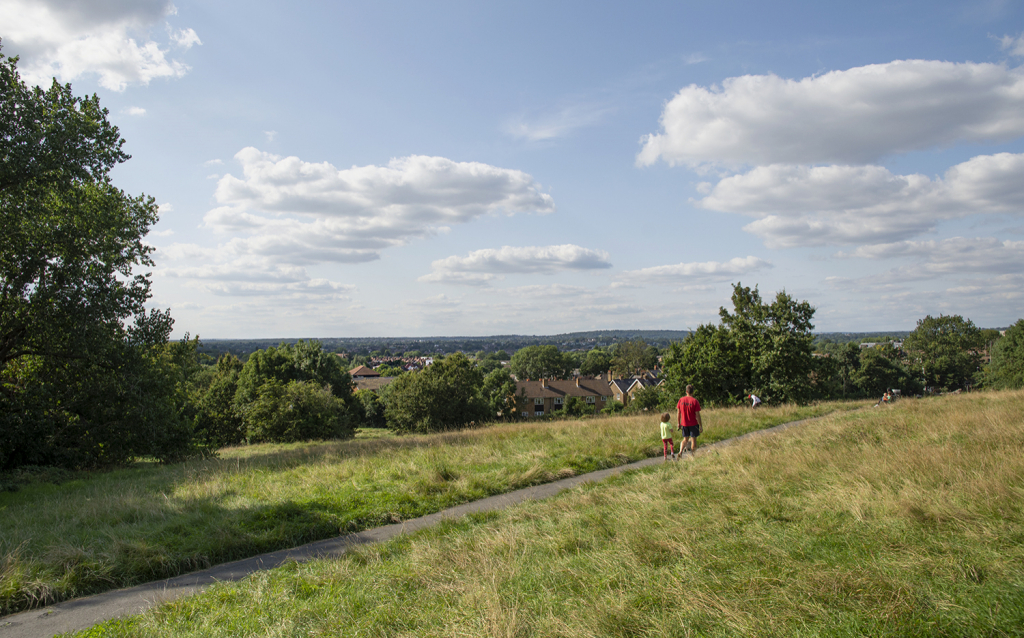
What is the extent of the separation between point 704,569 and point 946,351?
10683cm

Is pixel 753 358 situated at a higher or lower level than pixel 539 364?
higher

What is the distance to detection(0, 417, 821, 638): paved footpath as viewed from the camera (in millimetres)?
5094

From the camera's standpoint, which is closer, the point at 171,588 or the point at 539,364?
the point at 171,588

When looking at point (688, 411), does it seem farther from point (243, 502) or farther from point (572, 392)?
point (572, 392)

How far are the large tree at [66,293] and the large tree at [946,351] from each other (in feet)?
346

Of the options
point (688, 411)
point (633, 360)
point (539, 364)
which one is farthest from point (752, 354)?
point (633, 360)

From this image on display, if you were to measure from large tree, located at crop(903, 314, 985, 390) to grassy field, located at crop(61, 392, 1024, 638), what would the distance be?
99.9 m

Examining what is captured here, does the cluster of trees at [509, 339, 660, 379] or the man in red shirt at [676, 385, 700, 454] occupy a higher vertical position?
the man in red shirt at [676, 385, 700, 454]

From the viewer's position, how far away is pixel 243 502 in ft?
29.7

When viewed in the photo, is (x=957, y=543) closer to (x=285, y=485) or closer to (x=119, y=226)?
(x=285, y=485)

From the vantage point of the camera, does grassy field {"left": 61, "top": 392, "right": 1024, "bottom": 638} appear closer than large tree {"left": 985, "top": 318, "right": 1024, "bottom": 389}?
Yes

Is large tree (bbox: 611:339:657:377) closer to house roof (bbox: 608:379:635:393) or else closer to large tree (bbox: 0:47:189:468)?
house roof (bbox: 608:379:635:393)

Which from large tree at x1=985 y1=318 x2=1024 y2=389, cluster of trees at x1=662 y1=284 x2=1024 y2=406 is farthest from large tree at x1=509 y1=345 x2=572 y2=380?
cluster of trees at x1=662 y1=284 x2=1024 y2=406

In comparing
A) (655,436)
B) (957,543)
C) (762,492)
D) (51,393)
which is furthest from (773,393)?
(51,393)
